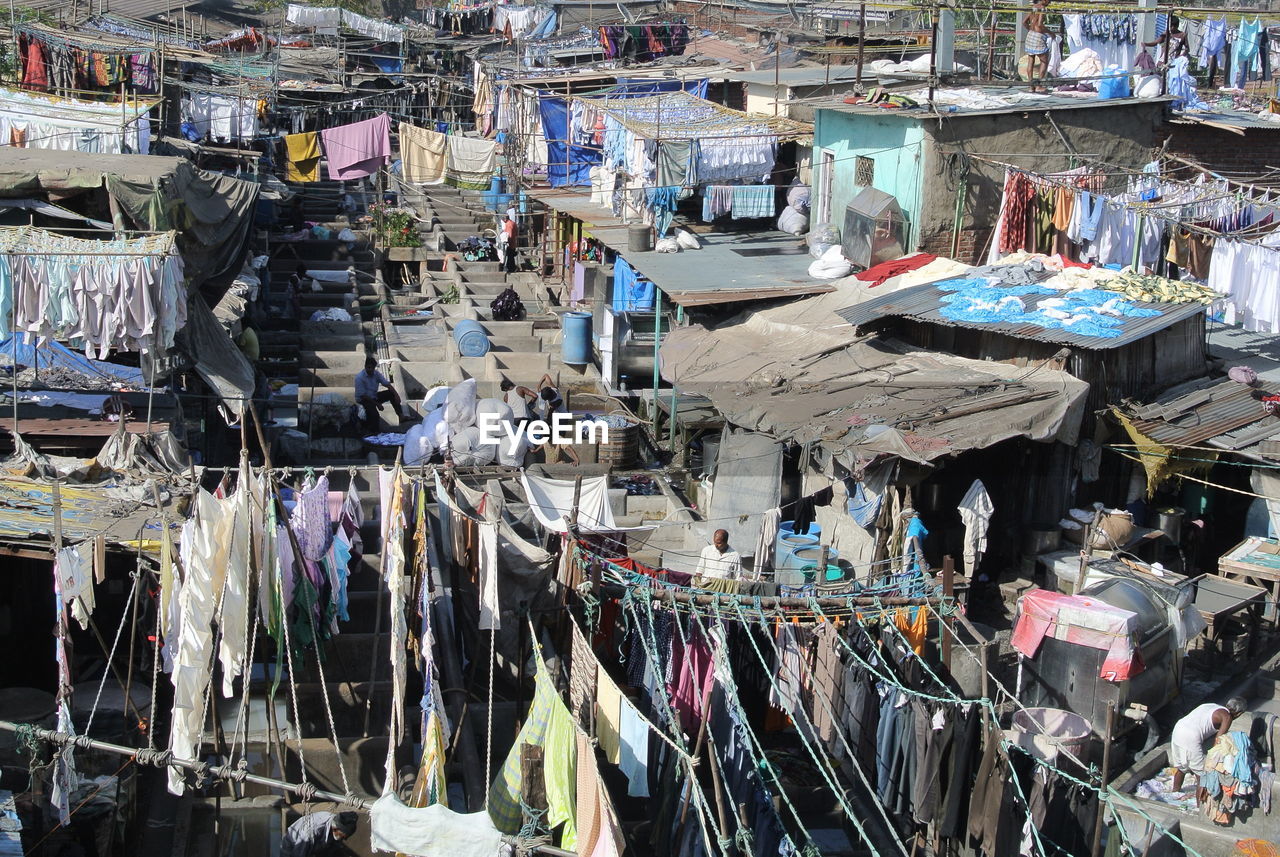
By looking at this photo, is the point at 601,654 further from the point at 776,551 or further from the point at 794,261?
the point at 794,261

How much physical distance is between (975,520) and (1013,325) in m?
2.21

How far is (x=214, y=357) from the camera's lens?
1516 centimetres

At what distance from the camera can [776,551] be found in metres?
13.6

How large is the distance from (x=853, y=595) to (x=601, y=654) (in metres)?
2.22

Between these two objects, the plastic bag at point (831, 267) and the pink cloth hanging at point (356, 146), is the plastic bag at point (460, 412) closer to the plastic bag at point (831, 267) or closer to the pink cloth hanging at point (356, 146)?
the plastic bag at point (831, 267)

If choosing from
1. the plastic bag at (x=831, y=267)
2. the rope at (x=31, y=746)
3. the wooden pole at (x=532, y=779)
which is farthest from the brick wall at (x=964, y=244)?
the rope at (x=31, y=746)

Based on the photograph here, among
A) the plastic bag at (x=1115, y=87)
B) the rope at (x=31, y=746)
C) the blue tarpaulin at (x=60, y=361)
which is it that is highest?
the plastic bag at (x=1115, y=87)

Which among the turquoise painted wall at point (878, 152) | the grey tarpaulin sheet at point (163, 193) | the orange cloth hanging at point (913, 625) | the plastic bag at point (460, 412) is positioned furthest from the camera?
the turquoise painted wall at point (878, 152)

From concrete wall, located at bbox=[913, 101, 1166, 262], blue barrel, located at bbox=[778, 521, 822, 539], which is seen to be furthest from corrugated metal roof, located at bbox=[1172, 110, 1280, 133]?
blue barrel, located at bbox=[778, 521, 822, 539]

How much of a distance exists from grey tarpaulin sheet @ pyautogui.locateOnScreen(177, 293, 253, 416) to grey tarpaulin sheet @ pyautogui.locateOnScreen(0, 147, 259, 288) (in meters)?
0.47

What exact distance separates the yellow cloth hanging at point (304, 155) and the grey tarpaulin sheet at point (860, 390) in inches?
591

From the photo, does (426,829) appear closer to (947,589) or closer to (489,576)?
(489,576)

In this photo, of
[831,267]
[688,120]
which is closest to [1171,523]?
[831,267]

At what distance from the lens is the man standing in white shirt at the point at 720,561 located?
12.3 metres
